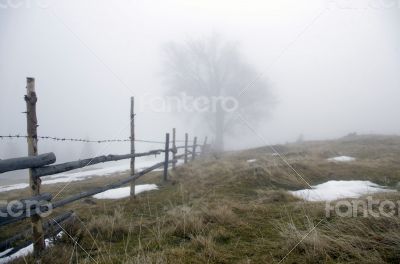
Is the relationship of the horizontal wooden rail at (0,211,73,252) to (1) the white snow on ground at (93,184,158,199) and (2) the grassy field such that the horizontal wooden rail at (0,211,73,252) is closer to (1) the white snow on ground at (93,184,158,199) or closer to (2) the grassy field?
(2) the grassy field

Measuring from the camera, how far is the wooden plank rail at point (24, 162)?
2766 mm

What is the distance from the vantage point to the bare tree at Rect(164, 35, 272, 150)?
2794 cm

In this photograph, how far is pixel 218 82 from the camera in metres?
28.9

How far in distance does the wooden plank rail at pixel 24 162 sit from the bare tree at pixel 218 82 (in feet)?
76.7

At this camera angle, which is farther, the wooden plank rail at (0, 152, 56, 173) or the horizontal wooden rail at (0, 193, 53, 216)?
the horizontal wooden rail at (0, 193, 53, 216)

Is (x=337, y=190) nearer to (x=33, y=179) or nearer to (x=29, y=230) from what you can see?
(x=33, y=179)

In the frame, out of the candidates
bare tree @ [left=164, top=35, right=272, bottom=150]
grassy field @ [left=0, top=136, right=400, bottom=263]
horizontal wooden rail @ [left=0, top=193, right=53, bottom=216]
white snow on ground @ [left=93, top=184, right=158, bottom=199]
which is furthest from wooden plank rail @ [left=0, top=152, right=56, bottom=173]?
bare tree @ [left=164, top=35, right=272, bottom=150]

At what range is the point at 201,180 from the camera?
27.2ft

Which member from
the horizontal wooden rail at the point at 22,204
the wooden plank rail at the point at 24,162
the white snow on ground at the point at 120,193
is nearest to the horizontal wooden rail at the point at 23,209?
the horizontal wooden rail at the point at 22,204

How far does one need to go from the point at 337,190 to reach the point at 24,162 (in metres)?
6.10

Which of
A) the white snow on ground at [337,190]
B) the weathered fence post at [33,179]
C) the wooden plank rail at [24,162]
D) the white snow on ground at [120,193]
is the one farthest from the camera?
the white snow on ground at [120,193]

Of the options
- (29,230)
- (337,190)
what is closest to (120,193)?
(29,230)

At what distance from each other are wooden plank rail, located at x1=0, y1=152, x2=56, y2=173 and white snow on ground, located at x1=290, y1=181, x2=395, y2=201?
452 centimetres

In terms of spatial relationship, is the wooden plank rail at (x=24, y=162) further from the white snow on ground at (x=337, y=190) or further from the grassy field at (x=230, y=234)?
the white snow on ground at (x=337, y=190)
